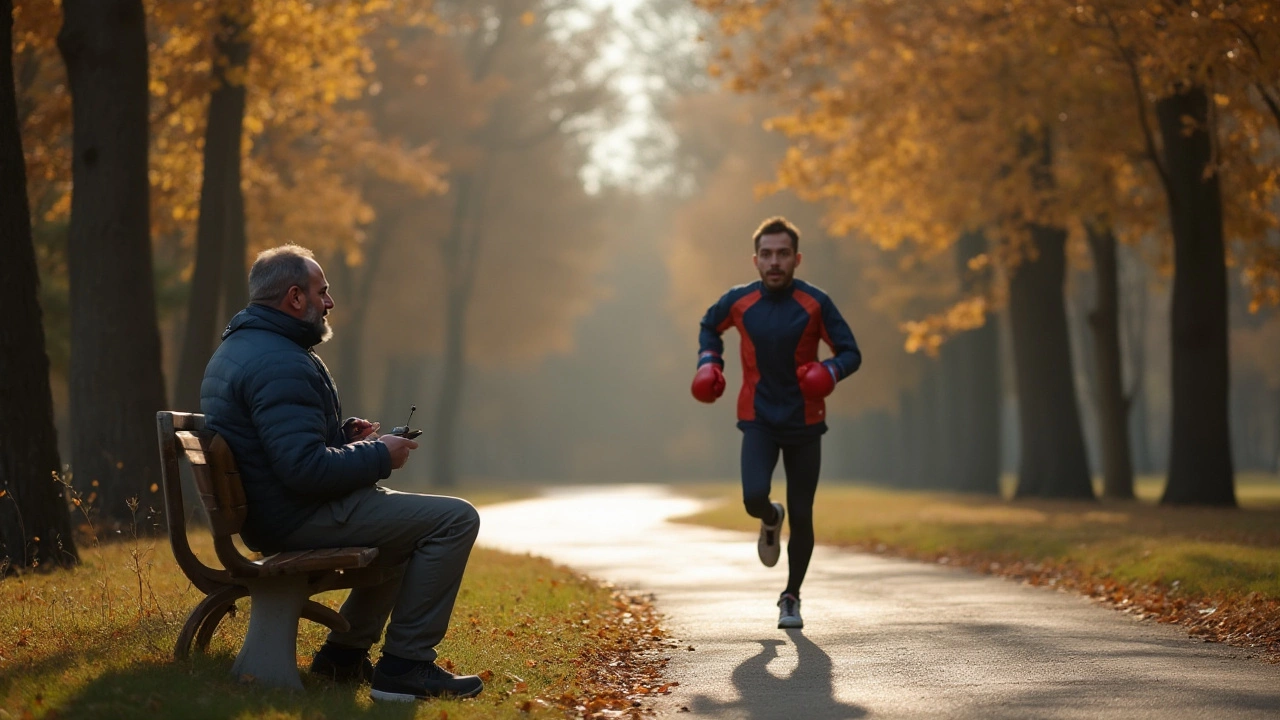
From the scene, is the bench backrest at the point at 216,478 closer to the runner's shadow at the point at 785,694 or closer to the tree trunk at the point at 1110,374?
the runner's shadow at the point at 785,694

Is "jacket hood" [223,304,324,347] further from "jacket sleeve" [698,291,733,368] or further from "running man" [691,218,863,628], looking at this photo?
"jacket sleeve" [698,291,733,368]

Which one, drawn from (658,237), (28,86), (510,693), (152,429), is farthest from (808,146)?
(658,237)

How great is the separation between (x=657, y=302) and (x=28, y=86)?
188ft

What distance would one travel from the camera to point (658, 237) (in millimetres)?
72188

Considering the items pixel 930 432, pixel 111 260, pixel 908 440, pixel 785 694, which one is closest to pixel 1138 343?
pixel 908 440

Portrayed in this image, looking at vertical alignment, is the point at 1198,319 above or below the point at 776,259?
above

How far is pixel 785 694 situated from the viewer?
21.5 ft

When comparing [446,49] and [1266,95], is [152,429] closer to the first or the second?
[1266,95]

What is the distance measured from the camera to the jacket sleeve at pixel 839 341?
28.8ft

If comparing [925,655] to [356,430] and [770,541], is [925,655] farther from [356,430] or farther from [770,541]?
[356,430]

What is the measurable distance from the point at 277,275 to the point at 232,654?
1699 millimetres

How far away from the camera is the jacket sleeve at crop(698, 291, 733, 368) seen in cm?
902

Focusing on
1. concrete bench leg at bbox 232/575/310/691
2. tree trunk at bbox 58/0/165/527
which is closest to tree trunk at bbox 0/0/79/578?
tree trunk at bbox 58/0/165/527

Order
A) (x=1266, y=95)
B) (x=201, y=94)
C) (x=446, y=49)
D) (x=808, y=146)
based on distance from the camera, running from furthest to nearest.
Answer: (x=446, y=49), (x=808, y=146), (x=201, y=94), (x=1266, y=95)
